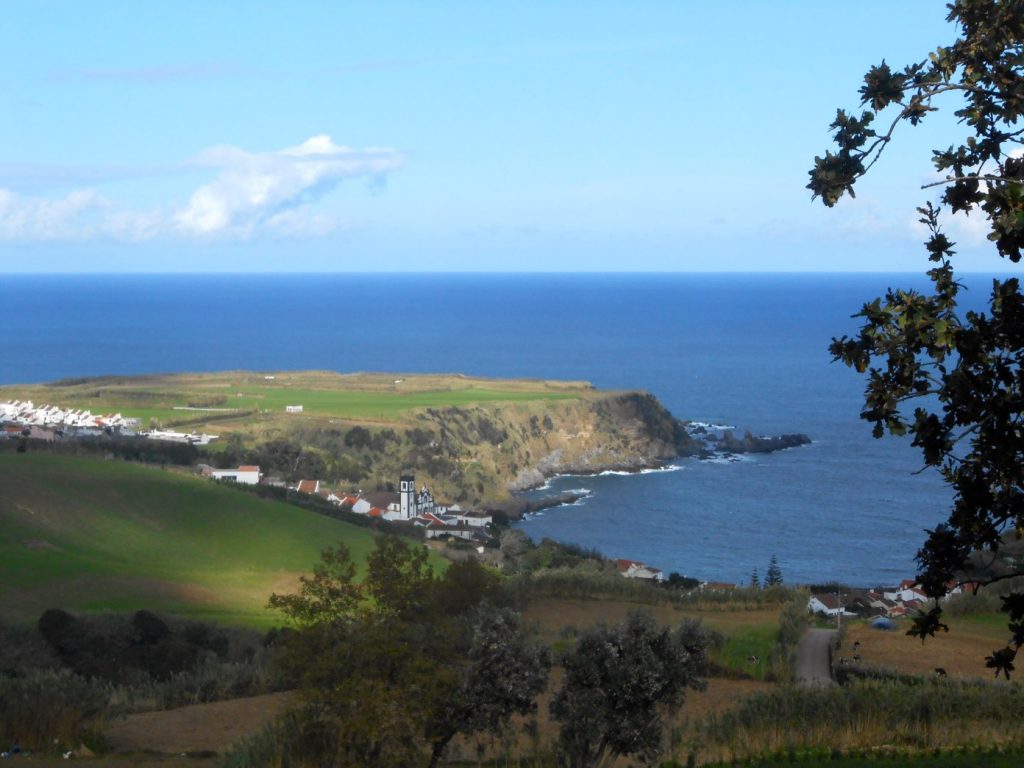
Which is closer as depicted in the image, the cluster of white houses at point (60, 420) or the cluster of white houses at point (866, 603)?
the cluster of white houses at point (866, 603)

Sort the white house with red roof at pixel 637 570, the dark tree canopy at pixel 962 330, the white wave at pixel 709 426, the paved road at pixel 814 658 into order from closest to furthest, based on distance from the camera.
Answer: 1. the dark tree canopy at pixel 962 330
2. the paved road at pixel 814 658
3. the white house with red roof at pixel 637 570
4. the white wave at pixel 709 426

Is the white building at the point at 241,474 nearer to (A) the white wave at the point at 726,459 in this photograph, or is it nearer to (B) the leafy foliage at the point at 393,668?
(A) the white wave at the point at 726,459

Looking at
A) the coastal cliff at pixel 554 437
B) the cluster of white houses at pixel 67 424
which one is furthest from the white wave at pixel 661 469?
the cluster of white houses at pixel 67 424

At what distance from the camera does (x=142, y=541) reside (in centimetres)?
3066

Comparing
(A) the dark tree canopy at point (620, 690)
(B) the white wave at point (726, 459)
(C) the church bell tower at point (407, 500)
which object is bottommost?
(B) the white wave at point (726, 459)

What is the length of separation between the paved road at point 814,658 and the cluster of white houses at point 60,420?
42.9m

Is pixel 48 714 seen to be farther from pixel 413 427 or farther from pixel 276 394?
pixel 276 394

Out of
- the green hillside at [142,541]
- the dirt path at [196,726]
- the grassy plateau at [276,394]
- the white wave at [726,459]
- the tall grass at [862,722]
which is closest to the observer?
the tall grass at [862,722]

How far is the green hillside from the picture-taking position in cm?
2458

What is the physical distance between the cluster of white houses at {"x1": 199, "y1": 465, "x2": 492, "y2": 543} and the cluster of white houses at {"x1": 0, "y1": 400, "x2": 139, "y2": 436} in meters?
12.1

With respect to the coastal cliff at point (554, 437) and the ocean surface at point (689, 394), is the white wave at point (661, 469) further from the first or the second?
the coastal cliff at point (554, 437)

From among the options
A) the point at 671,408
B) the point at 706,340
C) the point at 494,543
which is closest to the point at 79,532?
the point at 494,543

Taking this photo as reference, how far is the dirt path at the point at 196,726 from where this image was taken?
12742mm

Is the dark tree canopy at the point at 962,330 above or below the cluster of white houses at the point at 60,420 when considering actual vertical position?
above
